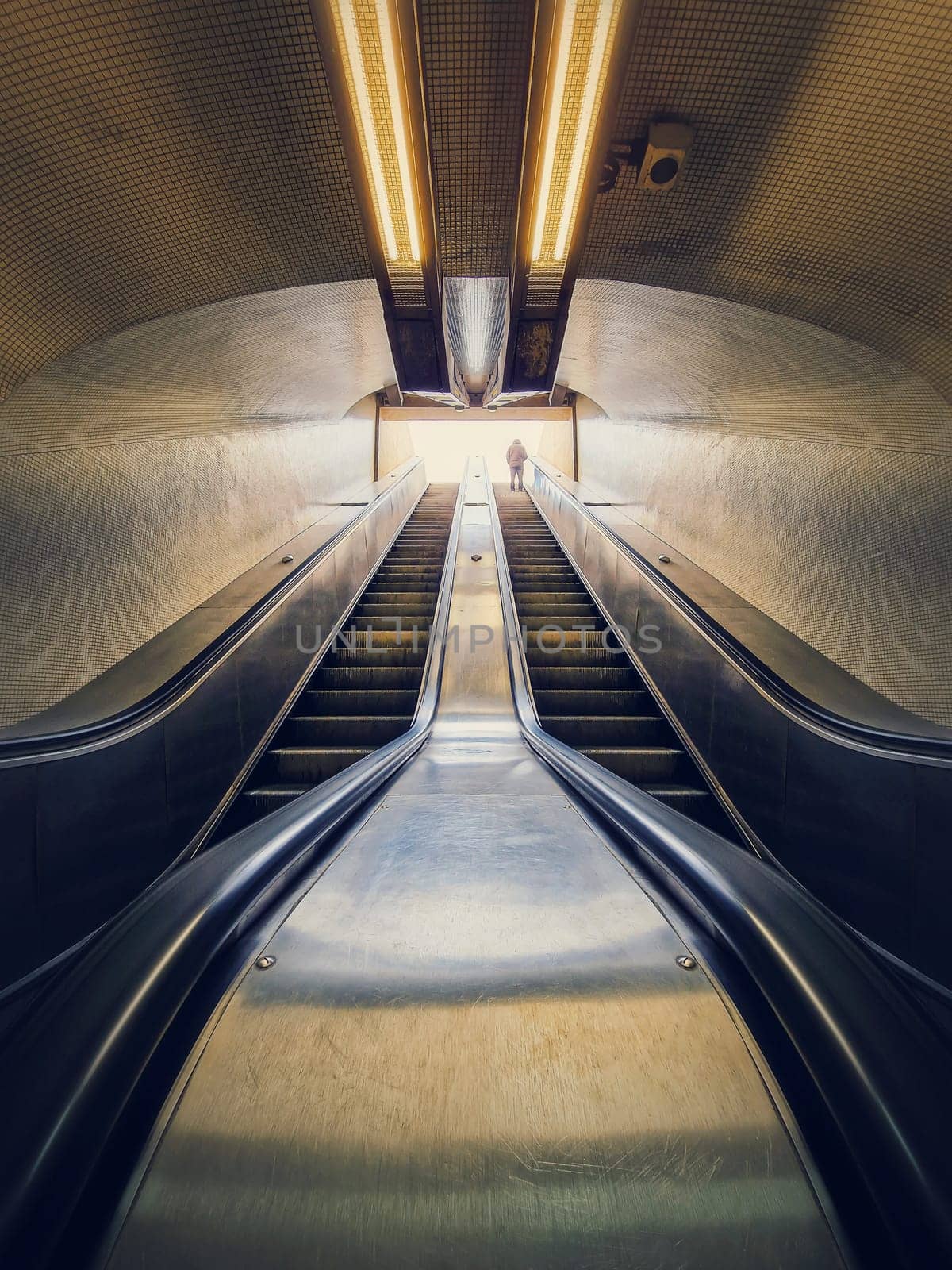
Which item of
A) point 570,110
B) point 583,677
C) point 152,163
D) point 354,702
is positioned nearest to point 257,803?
point 354,702

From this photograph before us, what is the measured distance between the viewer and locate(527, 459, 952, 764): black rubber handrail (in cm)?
206

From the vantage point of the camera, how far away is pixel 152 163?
83.9 inches

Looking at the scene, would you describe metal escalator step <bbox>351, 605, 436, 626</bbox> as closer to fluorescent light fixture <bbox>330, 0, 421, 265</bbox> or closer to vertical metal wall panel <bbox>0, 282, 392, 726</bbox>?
vertical metal wall panel <bbox>0, 282, 392, 726</bbox>

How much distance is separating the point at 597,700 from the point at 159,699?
115 inches

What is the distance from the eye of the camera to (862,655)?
3.00 meters

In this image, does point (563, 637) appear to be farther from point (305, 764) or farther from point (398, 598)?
point (305, 764)

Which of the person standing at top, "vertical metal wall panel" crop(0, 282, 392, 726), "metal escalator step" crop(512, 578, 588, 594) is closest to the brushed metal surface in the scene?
"vertical metal wall panel" crop(0, 282, 392, 726)

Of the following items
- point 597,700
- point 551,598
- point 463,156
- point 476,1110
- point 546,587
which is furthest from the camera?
point 546,587

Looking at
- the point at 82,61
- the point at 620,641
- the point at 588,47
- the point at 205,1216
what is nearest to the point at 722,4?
the point at 588,47

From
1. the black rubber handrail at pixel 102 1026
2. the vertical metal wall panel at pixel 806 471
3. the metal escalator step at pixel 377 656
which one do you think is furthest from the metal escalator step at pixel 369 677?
the black rubber handrail at pixel 102 1026

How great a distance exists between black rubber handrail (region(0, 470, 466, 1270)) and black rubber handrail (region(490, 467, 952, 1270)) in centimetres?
104

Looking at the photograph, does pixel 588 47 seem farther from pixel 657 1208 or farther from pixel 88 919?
pixel 88 919

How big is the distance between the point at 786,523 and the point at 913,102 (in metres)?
2.36

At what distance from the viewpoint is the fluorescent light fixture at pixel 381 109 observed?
1.90 m
